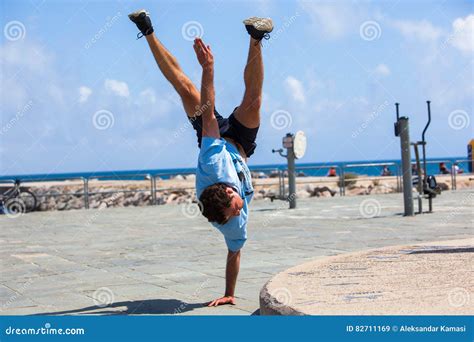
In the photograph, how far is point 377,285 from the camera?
16.1ft

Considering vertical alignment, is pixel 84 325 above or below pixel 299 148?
below

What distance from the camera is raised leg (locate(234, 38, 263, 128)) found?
17.7ft

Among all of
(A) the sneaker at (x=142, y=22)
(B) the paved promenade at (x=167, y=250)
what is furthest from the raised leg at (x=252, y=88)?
(B) the paved promenade at (x=167, y=250)

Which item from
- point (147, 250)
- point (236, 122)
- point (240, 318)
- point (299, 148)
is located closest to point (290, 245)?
point (147, 250)

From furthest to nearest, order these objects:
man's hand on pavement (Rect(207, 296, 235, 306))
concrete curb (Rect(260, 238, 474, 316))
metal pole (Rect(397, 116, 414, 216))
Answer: metal pole (Rect(397, 116, 414, 216)), man's hand on pavement (Rect(207, 296, 235, 306)), concrete curb (Rect(260, 238, 474, 316))

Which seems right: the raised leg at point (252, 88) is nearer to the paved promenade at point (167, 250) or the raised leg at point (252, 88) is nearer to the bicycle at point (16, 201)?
the paved promenade at point (167, 250)

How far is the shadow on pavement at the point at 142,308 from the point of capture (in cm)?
519

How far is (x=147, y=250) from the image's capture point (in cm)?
955

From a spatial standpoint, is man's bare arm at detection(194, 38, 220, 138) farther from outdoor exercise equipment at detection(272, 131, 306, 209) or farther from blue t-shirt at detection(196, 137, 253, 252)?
outdoor exercise equipment at detection(272, 131, 306, 209)

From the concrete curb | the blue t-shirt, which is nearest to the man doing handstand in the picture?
the blue t-shirt

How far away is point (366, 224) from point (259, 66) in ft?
23.1

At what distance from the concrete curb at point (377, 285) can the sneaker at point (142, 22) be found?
2.03 m

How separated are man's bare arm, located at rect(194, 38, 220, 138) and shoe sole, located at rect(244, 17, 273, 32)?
517mm

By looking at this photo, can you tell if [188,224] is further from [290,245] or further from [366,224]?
[290,245]
